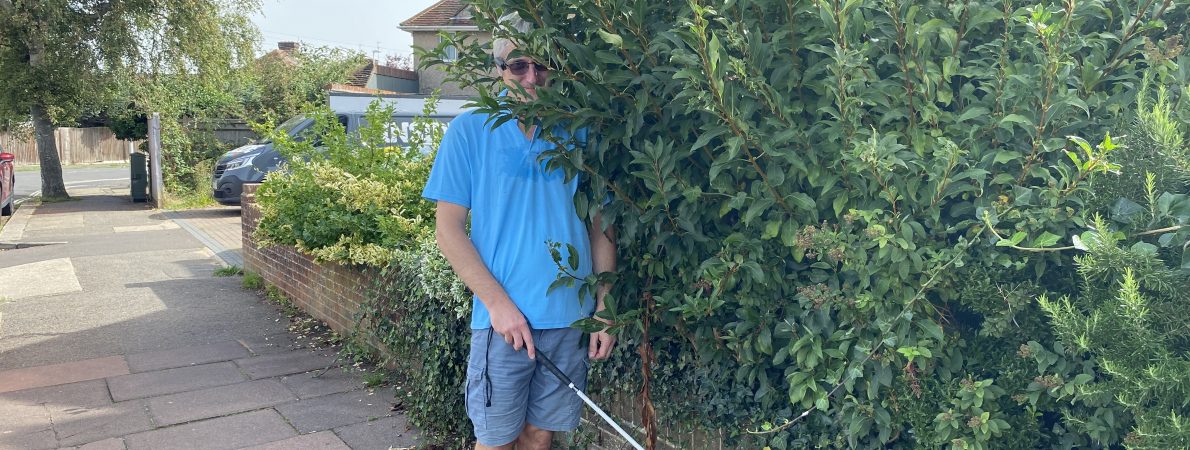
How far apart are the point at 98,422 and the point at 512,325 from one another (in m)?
3.57

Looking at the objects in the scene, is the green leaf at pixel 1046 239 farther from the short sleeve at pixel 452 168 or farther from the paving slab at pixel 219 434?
the paving slab at pixel 219 434

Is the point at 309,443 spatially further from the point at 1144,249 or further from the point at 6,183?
the point at 6,183

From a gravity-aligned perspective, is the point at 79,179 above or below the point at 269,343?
below

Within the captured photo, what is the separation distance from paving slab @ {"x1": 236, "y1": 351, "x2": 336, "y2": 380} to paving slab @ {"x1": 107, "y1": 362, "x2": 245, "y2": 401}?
0.10 m

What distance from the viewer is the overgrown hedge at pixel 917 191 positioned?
1888 mm

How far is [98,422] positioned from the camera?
513 cm

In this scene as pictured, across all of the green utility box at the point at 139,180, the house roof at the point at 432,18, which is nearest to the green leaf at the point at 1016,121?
the green utility box at the point at 139,180

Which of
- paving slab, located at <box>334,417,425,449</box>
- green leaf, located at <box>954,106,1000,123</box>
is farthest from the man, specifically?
paving slab, located at <box>334,417,425,449</box>

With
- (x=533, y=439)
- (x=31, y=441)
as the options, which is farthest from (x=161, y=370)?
(x=533, y=439)

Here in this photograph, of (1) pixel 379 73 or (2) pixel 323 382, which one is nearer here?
(2) pixel 323 382

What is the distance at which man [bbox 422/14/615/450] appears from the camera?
285 cm

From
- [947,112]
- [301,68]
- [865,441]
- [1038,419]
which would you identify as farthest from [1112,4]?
[301,68]

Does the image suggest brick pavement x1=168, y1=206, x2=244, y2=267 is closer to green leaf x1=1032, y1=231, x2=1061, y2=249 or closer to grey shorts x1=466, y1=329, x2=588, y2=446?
grey shorts x1=466, y1=329, x2=588, y2=446

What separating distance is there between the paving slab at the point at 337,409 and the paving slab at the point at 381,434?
9 cm
